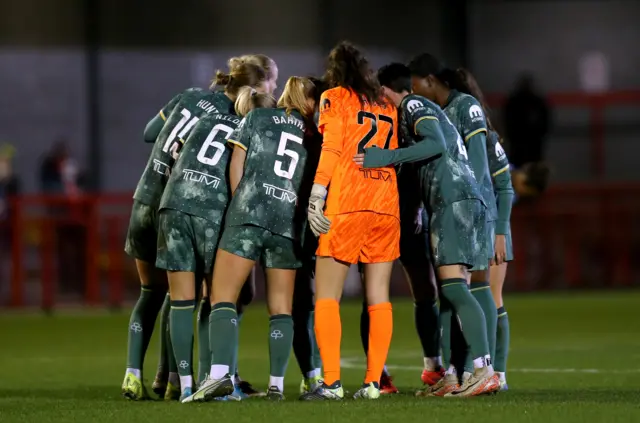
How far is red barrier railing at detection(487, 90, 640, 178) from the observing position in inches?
836

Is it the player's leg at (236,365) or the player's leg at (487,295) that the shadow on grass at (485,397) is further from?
the player's leg at (487,295)

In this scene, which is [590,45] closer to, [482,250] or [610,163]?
[610,163]

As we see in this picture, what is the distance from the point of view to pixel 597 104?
70.4 feet

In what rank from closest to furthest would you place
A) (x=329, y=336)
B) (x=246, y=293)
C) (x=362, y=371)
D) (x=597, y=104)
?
(x=329, y=336) → (x=246, y=293) → (x=362, y=371) → (x=597, y=104)

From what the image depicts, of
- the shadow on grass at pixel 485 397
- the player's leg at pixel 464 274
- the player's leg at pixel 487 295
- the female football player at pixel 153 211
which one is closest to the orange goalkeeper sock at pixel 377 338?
the shadow on grass at pixel 485 397

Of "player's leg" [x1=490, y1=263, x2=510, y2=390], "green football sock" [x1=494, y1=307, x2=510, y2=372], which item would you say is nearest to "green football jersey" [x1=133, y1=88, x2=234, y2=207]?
"player's leg" [x1=490, y1=263, x2=510, y2=390]

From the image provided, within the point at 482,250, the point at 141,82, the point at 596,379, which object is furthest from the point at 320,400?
the point at 141,82

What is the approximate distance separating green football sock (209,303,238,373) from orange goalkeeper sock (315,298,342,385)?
486 mm

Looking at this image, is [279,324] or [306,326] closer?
[279,324]

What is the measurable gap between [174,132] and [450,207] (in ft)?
5.90

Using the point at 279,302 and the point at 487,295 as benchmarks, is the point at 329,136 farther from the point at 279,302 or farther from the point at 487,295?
the point at 487,295

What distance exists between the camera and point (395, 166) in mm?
8250

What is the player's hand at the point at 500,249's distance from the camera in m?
8.75

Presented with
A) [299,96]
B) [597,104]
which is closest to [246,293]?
[299,96]
